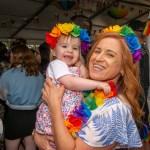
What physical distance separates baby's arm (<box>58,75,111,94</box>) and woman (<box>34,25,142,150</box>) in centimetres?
4

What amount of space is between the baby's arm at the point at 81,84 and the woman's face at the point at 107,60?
0.13ft

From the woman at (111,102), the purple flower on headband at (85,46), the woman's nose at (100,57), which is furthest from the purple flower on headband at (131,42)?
the purple flower on headband at (85,46)

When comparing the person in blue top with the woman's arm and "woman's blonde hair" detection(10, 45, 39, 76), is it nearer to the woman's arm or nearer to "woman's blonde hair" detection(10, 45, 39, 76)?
"woman's blonde hair" detection(10, 45, 39, 76)

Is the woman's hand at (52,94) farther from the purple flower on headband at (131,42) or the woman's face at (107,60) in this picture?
the purple flower on headband at (131,42)

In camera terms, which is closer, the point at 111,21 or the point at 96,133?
the point at 96,133

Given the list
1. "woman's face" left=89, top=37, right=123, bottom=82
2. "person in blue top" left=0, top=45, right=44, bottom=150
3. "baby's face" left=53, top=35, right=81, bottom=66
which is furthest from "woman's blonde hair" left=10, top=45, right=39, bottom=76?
"woman's face" left=89, top=37, right=123, bottom=82

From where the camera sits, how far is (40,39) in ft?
31.4

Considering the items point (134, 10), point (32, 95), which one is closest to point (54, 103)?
point (32, 95)

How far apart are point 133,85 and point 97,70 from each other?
24cm

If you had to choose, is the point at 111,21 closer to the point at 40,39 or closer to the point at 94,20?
the point at 94,20

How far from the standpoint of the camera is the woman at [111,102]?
1.31 m

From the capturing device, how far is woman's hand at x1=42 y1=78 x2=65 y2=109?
4.87 feet

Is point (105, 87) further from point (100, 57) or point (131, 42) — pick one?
point (131, 42)

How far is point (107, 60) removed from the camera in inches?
56.4
